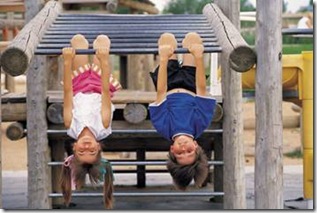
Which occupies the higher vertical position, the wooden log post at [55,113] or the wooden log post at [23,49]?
the wooden log post at [23,49]

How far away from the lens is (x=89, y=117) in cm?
556

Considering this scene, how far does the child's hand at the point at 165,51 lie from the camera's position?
5441 mm

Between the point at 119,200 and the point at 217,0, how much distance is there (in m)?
2.07

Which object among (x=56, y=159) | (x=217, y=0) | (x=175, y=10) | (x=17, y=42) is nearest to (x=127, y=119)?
(x=56, y=159)

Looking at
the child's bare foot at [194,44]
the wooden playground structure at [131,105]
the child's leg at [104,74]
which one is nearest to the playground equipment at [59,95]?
the wooden playground structure at [131,105]

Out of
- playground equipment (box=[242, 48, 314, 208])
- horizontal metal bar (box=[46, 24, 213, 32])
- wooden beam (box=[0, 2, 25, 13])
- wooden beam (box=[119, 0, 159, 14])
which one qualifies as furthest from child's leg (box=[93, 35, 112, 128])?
wooden beam (box=[119, 0, 159, 14])

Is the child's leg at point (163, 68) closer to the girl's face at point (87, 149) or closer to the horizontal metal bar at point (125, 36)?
the girl's face at point (87, 149)

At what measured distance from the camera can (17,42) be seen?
5426 millimetres

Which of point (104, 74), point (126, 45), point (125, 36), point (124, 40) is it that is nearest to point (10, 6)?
point (125, 36)

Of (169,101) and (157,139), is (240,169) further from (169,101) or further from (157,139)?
(169,101)

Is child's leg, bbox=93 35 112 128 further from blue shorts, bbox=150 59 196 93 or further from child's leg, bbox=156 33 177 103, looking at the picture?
blue shorts, bbox=150 59 196 93

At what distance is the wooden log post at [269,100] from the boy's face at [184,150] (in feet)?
1.72

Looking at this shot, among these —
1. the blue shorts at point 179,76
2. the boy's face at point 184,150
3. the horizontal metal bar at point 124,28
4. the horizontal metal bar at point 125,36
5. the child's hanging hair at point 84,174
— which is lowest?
the child's hanging hair at point 84,174

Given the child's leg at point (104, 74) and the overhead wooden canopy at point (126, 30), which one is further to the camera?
the overhead wooden canopy at point (126, 30)
